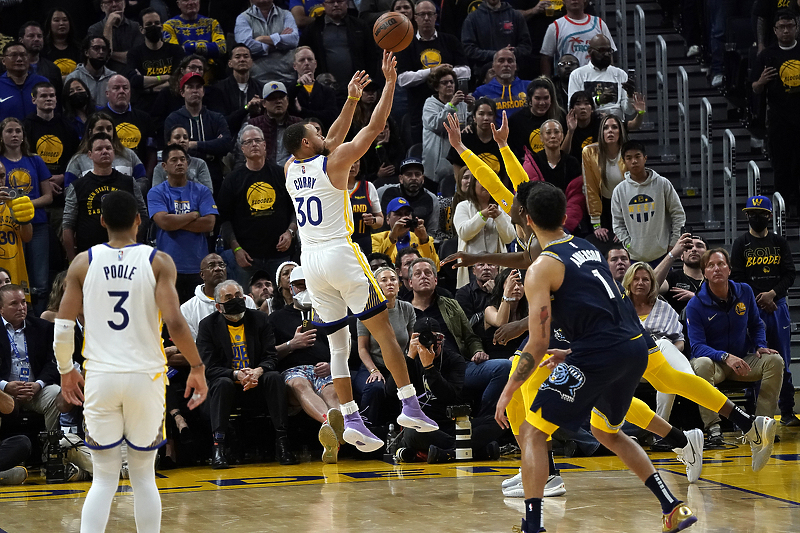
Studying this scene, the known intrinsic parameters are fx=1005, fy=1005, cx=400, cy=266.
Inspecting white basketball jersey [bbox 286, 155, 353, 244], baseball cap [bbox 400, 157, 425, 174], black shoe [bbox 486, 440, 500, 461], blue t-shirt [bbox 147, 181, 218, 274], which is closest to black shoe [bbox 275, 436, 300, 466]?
black shoe [bbox 486, 440, 500, 461]

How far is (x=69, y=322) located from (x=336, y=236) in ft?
8.07

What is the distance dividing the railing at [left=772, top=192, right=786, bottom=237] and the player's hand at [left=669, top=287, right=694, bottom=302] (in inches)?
71.5

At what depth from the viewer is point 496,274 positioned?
1080cm

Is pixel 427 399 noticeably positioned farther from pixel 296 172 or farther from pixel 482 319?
pixel 296 172

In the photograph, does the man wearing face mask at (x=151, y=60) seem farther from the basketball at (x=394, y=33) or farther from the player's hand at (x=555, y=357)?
the player's hand at (x=555, y=357)

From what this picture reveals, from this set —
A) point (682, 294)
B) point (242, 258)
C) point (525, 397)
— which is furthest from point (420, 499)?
point (682, 294)

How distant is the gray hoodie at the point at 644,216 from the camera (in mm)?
11516

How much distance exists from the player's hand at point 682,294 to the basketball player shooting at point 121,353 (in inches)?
270

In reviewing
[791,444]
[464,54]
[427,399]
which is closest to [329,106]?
[464,54]

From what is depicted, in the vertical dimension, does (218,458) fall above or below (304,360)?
below

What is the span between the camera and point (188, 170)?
11367 mm

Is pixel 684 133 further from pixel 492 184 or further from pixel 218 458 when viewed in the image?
pixel 218 458

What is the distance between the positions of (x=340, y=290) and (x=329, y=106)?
19.2 ft

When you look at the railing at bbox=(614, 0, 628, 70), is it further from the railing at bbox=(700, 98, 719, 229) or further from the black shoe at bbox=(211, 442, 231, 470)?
the black shoe at bbox=(211, 442, 231, 470)
